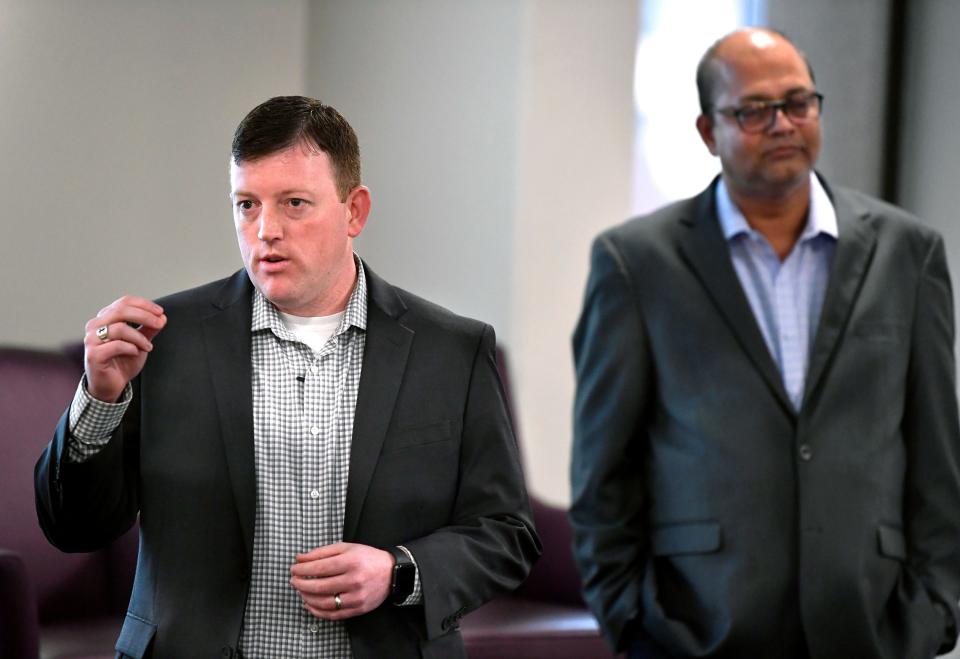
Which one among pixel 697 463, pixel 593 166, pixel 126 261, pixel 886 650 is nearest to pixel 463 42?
pixel 593 166

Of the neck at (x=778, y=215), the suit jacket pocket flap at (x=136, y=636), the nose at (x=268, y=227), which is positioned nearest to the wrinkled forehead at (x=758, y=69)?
the neck at (x=778, y=215)

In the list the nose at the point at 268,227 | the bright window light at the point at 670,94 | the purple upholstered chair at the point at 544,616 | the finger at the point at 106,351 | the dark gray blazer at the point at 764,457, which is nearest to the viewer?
the finger at the point at 106,351

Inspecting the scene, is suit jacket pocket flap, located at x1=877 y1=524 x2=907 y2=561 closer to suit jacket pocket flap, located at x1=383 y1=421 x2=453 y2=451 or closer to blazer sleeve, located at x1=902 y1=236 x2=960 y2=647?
blazer sleeve, located at x1=902 y1=236 x2=960 y2=647

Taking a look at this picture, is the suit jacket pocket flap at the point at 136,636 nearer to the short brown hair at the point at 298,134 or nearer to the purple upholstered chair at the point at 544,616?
the short brown hair at the point at 298,134

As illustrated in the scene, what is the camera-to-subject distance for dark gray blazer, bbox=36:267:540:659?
1.76 meters

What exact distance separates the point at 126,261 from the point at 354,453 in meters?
2.12

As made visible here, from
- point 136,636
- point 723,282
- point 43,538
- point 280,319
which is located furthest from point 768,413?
point 43,538

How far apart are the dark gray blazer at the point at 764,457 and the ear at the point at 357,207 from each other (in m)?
0.57

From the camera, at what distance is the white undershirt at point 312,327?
1899mm

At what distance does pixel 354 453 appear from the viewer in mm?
1818

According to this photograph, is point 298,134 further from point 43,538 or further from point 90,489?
point 43,538

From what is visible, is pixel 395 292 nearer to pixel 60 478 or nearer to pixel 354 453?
pixel 354 453

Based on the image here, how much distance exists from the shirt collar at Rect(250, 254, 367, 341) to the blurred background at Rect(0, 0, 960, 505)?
186 centimetres

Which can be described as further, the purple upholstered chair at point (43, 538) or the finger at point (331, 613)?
the purple upholstered chair at point (43, 538)
